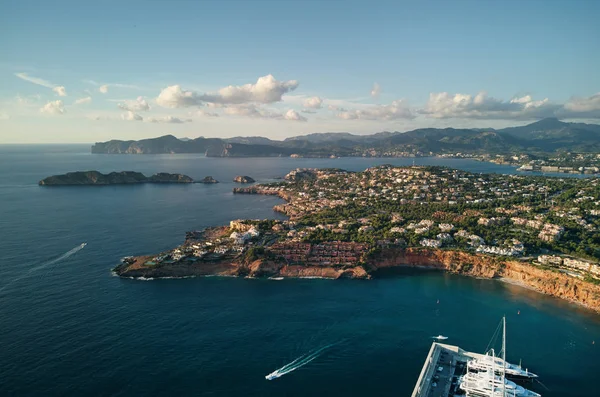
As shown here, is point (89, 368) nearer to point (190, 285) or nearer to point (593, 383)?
point (190, 285)

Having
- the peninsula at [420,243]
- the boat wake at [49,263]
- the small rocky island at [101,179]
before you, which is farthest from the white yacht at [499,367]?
the small rocky island at [101,179]

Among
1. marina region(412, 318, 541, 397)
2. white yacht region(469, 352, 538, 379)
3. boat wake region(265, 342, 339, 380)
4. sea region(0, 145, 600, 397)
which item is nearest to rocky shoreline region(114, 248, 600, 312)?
sea region(0, 145, 600, 397)

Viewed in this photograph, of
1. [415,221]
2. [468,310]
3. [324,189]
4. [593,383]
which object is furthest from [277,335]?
[324,189]

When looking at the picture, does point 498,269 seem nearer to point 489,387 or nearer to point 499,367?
point 499,367

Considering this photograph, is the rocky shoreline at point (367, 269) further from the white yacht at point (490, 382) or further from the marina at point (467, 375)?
the white yacht at point (490, 382)

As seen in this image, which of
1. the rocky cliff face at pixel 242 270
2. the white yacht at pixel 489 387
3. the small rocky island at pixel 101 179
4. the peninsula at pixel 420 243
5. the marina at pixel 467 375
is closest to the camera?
the white yacht at pixel 489 387

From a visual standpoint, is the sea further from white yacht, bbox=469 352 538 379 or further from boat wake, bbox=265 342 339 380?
white yacht, bbox=469 352 538 379
